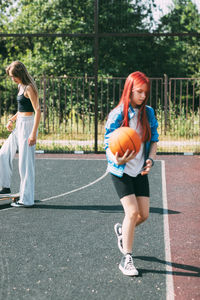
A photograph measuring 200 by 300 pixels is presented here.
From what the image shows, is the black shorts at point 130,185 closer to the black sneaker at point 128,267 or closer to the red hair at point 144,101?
the red hair at point 144,101

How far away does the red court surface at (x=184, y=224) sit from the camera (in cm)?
418

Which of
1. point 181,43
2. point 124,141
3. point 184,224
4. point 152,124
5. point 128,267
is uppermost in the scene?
point 181,43

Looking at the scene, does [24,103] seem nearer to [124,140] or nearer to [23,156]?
[23,156]

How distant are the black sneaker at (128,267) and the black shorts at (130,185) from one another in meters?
0.57

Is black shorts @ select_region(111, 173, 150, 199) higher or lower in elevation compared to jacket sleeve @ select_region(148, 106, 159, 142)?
lower

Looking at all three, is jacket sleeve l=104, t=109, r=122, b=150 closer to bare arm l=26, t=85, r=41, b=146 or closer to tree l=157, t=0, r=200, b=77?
bare arm l=26, t=85, r=41, b=146

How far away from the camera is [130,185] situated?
4.28m

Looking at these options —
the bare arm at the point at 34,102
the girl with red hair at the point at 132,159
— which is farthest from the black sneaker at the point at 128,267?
the bare arm at the point at 34,102

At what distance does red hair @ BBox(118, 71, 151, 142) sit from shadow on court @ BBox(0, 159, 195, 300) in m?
1.27

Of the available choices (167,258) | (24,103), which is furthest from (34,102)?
(167,258)

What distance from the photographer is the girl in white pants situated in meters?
6.34

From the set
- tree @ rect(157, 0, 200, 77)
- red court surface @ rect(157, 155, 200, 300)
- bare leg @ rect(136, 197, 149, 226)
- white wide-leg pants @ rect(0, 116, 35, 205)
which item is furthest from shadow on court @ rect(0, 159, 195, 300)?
tree @ rect(157, 0, 200, 77)

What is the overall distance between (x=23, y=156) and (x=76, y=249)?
6.56 feet

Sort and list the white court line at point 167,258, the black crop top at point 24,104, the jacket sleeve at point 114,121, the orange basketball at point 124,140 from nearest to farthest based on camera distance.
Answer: the white court line at point 167,258 < the orange basketball at point 124,140 < the jacket sleeve at point 114,121 < the black crop top at point 24,104
